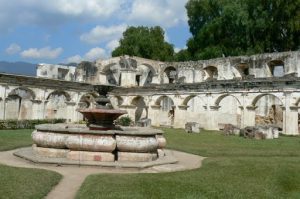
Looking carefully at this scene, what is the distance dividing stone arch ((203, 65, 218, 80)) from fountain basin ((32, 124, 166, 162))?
2592 cm

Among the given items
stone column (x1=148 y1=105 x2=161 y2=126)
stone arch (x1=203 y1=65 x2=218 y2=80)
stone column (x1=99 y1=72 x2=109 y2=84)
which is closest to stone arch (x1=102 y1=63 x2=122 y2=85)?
stone column (x1=99 y1=72 x2=109 y2=84)

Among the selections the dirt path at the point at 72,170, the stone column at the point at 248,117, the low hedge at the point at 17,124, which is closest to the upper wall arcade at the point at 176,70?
the stone column at the point at 248,117

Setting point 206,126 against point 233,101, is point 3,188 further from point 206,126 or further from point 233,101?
point 233,101

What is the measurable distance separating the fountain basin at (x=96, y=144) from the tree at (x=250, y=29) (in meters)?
30.9

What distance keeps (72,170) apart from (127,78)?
29.6 meters

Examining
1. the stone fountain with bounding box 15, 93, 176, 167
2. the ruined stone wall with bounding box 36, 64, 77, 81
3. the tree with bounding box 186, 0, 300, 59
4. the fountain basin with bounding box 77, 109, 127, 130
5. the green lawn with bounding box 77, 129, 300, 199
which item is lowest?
the green lawn with bounding box 77, 129, 300, 199

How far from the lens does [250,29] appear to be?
3981 centimetres

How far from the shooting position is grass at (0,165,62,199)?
7105 mm

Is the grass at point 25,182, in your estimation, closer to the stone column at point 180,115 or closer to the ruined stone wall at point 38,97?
the ruined stone wall at point 38,97

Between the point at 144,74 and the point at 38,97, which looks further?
the point at 144,74

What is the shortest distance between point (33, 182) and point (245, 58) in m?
28.2

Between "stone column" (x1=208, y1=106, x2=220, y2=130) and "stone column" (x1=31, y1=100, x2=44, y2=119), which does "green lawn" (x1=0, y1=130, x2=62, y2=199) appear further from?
"stone column" (x1=208, y1=106, x2=220, y2=130)

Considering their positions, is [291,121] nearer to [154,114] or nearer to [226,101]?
[226,101]

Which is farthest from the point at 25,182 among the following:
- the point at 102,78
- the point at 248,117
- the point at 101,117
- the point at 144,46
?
the point at 144,46
